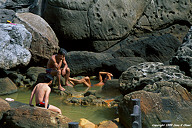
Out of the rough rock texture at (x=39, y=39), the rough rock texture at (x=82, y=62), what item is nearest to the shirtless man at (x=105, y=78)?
the rough rock texture at (x=82, y=62)

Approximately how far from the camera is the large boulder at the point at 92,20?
428 inches

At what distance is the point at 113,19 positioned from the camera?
11.6 metres

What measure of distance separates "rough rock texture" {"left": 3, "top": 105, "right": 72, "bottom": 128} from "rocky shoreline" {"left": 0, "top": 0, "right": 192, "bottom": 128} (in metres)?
0.01

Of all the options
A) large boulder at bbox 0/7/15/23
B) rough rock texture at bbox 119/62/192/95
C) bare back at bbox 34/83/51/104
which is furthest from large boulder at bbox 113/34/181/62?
bare back at bbox 34/83/51/104

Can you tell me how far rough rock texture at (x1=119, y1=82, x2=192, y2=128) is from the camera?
11.8ft

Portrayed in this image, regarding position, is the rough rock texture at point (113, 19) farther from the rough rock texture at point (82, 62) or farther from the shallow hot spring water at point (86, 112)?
the shallow hot spring water at point (86, 112)

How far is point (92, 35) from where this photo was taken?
443 inches

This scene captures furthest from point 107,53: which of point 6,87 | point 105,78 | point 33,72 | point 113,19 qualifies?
point 6,87

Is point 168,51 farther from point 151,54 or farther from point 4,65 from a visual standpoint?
point 4,65

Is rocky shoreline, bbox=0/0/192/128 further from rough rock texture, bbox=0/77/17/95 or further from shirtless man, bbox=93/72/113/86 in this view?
shirtless man, bbox=93/72/113/86

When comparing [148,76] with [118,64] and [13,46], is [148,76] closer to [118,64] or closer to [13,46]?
[118,64]

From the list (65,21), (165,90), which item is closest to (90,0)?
(65,21)

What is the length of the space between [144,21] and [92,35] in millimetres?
3081

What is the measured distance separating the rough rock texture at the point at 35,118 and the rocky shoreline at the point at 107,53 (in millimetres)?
13
